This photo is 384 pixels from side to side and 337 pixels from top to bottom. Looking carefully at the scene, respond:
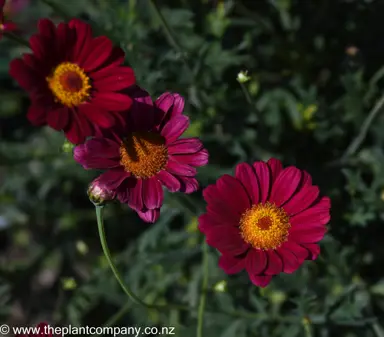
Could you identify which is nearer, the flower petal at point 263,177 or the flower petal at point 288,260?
the flower petal at point 288,260

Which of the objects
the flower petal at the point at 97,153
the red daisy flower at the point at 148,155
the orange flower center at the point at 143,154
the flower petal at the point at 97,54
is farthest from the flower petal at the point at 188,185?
the flower petal at the point at 97,54

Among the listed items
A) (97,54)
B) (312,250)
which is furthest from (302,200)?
(97,54)

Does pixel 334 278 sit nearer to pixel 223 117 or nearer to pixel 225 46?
pixel 223 117

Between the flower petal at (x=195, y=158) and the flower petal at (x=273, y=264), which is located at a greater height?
the flower petal at (x=195, y=158)

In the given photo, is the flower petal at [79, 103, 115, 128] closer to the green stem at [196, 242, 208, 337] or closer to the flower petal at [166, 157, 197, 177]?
the flower petal at [166, 157, 197, 177]

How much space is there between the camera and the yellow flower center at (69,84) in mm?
1746

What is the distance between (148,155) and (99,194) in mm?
234

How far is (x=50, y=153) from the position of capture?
2986 millimetres

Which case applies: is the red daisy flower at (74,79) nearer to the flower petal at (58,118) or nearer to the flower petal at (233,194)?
the flower petal at (58,118)

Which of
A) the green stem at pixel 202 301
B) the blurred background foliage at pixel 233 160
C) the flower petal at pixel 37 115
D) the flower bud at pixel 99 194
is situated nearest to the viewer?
the flower petal at pixel 37 115

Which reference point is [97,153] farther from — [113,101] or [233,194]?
[233,194]

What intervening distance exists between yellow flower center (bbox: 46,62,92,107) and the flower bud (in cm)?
25

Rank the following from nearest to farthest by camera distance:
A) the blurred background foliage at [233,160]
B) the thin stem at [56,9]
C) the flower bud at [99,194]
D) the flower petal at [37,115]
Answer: the flower petal at [37,115] < the flower bud at [99,194] < the thin stem at [56,9] < the blurred background foliage at [233,160]

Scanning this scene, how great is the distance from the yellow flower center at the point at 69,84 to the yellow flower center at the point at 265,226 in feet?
2.00
